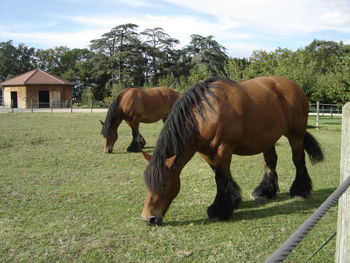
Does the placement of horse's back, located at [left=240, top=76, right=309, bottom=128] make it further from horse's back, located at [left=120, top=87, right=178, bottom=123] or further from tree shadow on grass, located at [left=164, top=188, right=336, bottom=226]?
horse's back, located at [left=120, top=87, right=178, bottom=123]

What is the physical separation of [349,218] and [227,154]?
2.37 metres

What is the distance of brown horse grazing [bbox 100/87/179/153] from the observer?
9156mm

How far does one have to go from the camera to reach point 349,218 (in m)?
1.75

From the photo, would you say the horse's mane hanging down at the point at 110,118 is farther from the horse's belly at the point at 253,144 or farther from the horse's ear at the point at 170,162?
the horse's ear at the point at 170,162

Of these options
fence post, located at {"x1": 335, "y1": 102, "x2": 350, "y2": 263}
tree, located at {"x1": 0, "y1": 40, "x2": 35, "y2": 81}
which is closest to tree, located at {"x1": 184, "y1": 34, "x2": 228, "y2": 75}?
tree, located at {"x1": 0, "y1": 40, "x2": 35, "y2": 81}

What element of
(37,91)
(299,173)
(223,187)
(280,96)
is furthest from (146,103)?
(37,91)

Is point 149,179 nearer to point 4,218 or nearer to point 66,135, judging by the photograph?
point 4,218

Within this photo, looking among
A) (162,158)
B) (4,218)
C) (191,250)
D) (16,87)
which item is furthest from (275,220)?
(16,87)

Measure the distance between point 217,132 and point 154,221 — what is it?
4.47 feet

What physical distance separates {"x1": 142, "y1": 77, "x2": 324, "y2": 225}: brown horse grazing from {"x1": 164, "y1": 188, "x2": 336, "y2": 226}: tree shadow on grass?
186 millimetres

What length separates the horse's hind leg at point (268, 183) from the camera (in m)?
5.11

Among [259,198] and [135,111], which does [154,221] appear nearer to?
[259,198]

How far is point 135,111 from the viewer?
31.9ft

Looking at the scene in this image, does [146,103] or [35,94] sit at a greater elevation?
[35,94]
